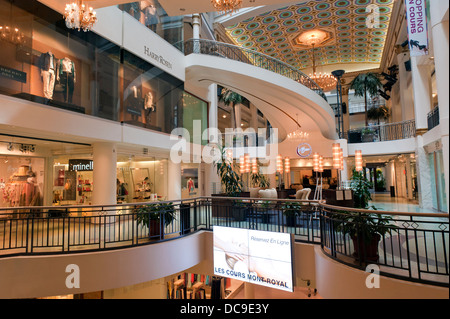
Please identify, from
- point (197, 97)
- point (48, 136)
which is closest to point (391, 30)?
point (197, 97)

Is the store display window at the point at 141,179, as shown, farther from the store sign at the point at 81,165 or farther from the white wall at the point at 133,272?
the white wall at the point at 133,272

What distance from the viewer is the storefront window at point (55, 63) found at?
6391mm

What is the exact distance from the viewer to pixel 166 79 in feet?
35.3

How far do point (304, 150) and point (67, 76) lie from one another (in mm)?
11442

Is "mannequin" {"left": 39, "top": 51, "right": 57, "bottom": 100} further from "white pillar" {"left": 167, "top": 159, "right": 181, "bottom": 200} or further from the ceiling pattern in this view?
the ceiling pattern

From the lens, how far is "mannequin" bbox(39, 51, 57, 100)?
6.99m

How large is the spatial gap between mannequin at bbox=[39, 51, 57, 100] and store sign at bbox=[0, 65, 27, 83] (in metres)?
0.47

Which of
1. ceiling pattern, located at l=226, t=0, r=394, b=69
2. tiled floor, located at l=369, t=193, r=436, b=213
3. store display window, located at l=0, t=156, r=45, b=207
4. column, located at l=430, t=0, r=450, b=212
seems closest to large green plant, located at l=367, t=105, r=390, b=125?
ceiling pattern, located at l=226, t=0, r=394, b=69

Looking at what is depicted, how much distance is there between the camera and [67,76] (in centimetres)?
777

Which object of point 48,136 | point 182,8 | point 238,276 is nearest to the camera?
point 182,8

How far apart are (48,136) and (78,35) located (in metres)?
2.89

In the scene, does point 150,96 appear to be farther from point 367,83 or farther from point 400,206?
point 367,83
